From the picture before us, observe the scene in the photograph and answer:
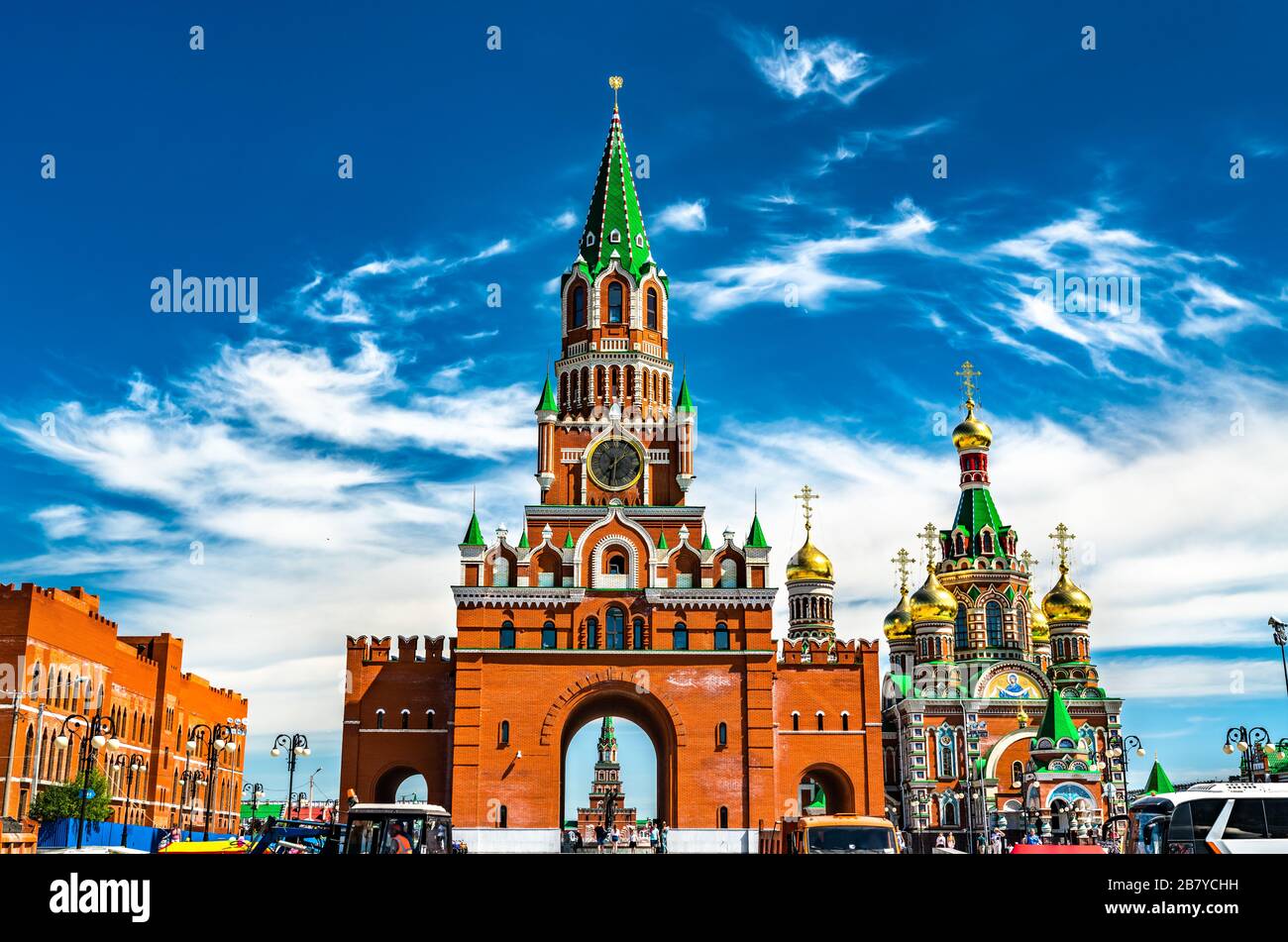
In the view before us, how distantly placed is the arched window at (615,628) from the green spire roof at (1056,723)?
1190 inches

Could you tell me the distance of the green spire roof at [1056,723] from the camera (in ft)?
235

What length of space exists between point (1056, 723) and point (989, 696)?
5697 millimetres

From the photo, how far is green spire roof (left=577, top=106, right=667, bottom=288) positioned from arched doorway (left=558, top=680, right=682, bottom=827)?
22.3 meters

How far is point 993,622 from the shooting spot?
8238 centimetres

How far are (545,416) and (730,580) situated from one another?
12.8 metres

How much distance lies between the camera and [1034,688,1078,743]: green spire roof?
71.7 meters

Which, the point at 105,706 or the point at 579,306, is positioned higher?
the point at 579,306

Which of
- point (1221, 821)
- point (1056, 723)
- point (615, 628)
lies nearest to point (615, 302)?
point (615, 628)

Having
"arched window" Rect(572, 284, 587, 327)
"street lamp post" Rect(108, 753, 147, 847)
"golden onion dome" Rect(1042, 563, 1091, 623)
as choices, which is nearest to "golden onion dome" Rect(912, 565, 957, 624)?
"golden onion dome" Rect(1042, 563, 1091, 623)

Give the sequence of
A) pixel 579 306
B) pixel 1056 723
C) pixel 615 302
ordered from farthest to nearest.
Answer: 1. pixel 1056 723
2. pixel 579 306
3. pixel 615 302

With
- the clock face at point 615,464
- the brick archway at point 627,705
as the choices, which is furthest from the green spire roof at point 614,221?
the brick archway at point 627,705

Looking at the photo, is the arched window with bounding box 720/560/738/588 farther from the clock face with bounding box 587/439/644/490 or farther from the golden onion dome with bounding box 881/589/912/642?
the golden onion dome with bounding box 881/589/912/642

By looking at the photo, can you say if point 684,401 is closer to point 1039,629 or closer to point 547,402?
point 547,402
